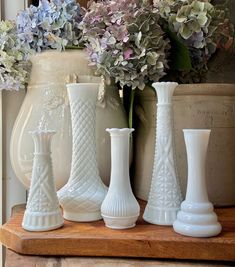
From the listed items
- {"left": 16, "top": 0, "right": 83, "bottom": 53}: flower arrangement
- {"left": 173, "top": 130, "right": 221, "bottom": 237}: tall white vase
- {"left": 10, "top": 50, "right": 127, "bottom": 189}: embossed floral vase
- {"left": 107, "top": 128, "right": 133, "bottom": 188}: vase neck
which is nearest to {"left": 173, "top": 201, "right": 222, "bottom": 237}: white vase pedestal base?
{"left": 173, "top": 130, "right": 221, "bottom": 237}: tall white vase

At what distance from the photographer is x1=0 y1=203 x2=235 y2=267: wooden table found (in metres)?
0.58

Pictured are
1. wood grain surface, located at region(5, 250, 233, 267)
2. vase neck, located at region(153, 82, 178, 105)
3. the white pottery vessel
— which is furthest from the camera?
the white pottery vessel

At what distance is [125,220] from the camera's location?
64cm

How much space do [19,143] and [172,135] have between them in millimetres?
352

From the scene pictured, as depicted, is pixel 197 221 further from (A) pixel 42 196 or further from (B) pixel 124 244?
(A) pixel 42 196

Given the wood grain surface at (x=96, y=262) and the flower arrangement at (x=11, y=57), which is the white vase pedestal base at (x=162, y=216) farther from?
the flower arrangement at (x=11, y=57)

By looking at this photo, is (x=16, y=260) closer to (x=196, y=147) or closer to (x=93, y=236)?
(x=93, y=236)

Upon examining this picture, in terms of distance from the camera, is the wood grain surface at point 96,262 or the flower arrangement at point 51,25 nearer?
the wood grain surface at point 96,262

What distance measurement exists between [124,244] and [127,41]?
38 centimetres

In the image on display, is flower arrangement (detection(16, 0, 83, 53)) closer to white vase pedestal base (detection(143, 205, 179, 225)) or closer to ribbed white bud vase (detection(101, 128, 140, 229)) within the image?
ribbed white bud vase (detection(101, 128, 140, 229))

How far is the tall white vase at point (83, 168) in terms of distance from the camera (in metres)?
0.69

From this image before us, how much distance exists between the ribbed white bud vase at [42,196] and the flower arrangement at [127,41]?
213 mm

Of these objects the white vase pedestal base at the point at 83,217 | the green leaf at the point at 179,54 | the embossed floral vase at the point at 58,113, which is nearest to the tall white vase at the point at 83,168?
the white vase pedestal base at the point at 83,217

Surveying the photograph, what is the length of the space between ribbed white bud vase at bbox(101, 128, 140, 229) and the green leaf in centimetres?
25
